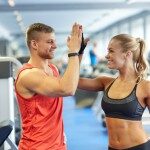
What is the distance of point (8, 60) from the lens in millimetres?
3256

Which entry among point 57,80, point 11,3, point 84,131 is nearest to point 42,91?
point 57,80

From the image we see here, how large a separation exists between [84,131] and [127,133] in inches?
178

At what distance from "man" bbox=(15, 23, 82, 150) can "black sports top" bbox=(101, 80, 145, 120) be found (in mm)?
385

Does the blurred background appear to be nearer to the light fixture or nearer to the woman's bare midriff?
the light fixture

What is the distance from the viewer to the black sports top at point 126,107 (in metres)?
2.43

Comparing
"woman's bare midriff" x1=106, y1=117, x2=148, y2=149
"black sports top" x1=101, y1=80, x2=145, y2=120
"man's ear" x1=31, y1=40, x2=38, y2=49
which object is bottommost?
"woman's bare midriff" x1=106, y1=117, x2=148, y2=149

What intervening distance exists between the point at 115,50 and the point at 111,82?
0.30 m

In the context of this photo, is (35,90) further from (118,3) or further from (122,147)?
(118,3)

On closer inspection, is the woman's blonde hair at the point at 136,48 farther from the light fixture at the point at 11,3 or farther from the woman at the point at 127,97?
the light fixture at the point at 11,3

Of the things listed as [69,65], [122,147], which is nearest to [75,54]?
[69,65]

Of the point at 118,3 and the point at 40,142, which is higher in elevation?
the point at 118,3

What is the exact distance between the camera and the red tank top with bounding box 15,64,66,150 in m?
2.22

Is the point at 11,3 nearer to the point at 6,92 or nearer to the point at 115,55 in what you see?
the point at 6,92

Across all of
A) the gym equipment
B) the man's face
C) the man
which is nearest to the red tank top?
the man
